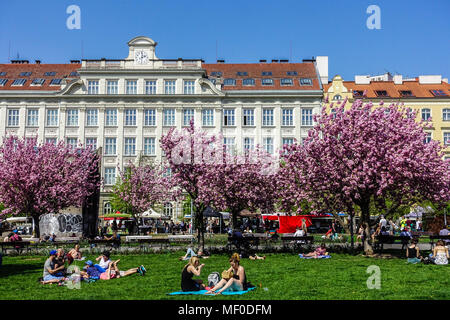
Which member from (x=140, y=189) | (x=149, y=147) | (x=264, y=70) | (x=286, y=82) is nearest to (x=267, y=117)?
(x=286, y=82)

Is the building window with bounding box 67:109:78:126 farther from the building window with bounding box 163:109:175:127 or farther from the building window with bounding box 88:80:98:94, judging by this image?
the building window with bounding box 163:109:175:127

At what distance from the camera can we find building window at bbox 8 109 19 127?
5672 cm

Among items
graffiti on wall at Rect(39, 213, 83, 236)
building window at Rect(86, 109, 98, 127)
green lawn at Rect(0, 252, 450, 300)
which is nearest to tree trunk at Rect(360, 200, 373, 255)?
green lawn at Rect(0, 252, 450, 300)

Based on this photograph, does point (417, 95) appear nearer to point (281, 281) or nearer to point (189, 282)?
point (281, 281)

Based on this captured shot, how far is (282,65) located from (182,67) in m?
13.5

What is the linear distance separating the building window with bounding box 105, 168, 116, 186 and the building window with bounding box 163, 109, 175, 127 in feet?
26.6

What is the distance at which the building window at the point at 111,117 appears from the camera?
56375mm

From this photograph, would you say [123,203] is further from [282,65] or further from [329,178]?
[329,178]

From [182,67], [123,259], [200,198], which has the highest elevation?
[182,67]

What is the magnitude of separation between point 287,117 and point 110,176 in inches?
852

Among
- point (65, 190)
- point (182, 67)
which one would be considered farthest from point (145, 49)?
point (65, 190)

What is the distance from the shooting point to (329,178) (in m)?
21.4

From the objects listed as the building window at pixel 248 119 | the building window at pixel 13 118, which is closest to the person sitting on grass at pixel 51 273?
the building window at pixel 248 119

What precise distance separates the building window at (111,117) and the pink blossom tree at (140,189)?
8174 mm
